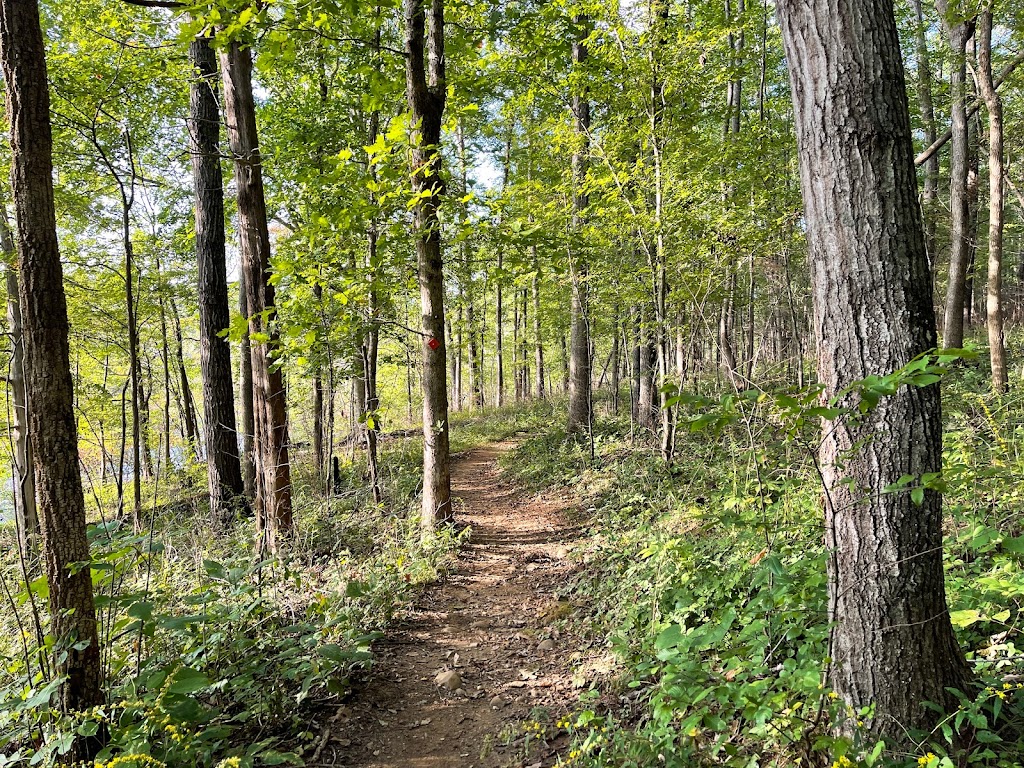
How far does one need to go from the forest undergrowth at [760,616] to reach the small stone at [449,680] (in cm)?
101

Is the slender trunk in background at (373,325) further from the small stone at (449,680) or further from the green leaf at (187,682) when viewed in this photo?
the green leaf at (187,682)

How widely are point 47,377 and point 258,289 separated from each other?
2.98 metres

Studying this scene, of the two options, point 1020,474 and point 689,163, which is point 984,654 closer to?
point 1020,474

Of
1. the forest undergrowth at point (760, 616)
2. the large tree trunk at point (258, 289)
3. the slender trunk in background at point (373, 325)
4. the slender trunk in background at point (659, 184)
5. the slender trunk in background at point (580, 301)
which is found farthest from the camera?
the slender trunk in background at point (580, 301)

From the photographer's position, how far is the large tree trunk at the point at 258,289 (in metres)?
5.20

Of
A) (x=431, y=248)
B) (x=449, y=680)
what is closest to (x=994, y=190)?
(x=431, y=248)

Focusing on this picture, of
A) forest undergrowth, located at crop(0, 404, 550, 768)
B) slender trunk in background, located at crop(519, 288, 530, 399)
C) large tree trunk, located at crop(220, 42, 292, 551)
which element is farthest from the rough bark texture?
slender trunk in background, located at crop(519, 288, 530, 399)

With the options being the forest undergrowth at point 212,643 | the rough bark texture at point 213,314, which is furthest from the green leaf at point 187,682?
the rough bark texture at point 213,314

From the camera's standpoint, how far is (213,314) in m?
8.09

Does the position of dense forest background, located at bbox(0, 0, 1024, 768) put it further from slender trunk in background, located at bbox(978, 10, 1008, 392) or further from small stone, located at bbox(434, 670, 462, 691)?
small stone, located at bbox(434, 670, 462, 691)

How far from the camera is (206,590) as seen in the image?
141 inches

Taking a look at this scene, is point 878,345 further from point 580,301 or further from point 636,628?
A: point 580,301

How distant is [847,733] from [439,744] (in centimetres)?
223

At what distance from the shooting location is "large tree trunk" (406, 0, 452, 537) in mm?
5797
